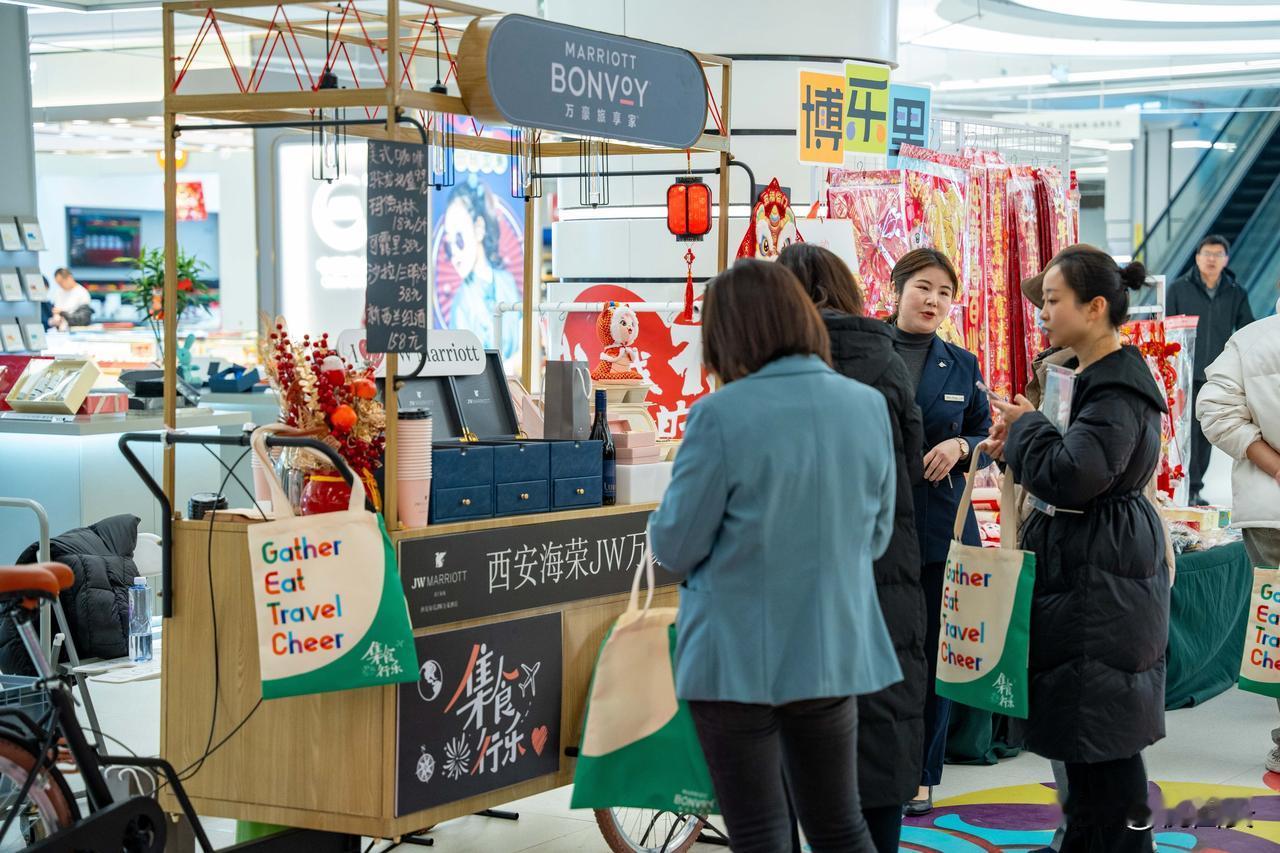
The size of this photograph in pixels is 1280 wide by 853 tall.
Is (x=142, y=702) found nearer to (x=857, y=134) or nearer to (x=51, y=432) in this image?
(x=51, y=432)

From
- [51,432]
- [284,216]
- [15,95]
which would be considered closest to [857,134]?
[51,432]

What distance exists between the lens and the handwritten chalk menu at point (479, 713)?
10.9ft

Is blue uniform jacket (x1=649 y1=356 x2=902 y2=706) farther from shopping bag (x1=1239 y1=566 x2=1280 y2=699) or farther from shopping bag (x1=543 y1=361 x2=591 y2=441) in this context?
shopping bag (x1=1239 y1=566 x2=1280 y2=699)

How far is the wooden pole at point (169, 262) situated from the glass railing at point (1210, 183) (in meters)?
15.4

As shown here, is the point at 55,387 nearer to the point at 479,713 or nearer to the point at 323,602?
the point at 479,713

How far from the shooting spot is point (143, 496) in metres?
7.62

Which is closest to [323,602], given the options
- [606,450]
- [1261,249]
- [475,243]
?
[606,450]

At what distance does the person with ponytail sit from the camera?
3.28 metres

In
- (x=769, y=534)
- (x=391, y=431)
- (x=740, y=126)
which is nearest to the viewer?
(x=769, y=534)

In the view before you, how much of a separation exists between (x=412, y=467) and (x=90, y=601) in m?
1.99

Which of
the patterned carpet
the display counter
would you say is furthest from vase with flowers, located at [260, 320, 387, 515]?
the display counter

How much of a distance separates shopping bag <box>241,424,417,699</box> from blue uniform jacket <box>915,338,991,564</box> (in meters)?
1.66

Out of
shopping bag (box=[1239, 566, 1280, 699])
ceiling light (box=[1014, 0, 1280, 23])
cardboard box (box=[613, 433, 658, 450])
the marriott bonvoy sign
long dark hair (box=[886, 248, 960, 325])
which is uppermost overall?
ceiling light (box=[1014, 0, 1280, 23])

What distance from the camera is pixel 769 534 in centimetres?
245
